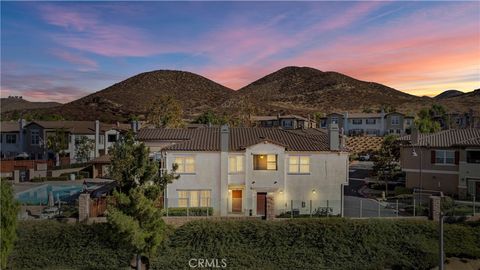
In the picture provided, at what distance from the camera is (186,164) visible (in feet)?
106

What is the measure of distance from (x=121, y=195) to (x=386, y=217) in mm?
18731

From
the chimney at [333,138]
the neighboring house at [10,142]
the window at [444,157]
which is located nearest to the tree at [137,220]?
the chimney at [333,138]

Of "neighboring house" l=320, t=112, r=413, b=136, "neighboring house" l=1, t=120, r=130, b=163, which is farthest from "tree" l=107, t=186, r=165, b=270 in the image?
"neighboring house" l=320, t=112, r=413, b=136

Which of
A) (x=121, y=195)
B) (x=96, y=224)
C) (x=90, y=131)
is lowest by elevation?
(x=96, y=224)

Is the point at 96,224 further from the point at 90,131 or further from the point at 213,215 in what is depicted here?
the point at 90,131

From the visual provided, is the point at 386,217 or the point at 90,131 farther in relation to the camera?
the point at 90,131

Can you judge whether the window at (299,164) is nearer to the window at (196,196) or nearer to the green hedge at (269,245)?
the green hedge at (269,245)

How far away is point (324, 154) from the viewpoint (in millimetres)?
33156

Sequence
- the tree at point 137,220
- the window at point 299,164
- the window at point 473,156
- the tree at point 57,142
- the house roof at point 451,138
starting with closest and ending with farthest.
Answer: the tree at point 137,220 → the window at point 299,164 → the window at point 473,156 → the house roof at point 451,138 → the tree at point 57,142

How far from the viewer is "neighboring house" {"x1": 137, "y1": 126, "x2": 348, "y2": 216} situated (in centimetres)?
3219

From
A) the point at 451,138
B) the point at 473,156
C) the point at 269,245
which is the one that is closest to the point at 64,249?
the point at 269,245

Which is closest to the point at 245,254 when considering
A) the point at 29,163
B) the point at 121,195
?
the point at 121,195

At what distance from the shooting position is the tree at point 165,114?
70625 mm

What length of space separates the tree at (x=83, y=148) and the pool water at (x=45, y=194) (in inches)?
648
